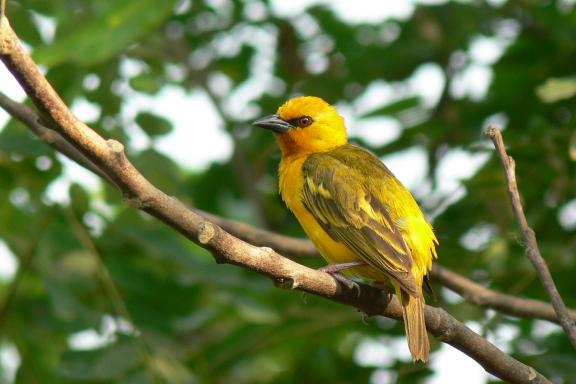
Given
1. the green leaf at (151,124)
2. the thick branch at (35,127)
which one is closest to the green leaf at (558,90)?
the green leaf at (151,124)

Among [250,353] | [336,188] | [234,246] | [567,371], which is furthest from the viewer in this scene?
[250,353]

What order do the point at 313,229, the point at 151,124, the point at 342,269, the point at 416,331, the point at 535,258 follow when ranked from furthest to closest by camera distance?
the point at 151,124
the point at 313,229
the point at 342,269
the point at 416,331
the point at 535,258

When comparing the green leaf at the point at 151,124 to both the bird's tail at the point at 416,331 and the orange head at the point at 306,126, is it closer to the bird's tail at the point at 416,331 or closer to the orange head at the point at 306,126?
the orange head at the point at 306,126

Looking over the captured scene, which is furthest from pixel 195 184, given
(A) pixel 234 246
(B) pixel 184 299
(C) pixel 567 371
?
(A) pixel 234 246

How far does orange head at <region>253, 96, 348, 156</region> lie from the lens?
5883mm

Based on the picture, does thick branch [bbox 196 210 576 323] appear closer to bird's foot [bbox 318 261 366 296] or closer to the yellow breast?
the yellow breast

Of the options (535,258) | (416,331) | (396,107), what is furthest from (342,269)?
(396,107)

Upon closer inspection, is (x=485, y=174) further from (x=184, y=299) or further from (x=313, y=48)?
(x=313, y=48)

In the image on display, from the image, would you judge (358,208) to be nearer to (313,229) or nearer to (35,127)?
→ (313,229)

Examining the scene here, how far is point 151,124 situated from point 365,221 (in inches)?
60.0

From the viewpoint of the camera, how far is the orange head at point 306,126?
232 inches

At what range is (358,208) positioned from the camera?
4828mm

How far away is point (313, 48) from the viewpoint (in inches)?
291

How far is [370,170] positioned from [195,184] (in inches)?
91.5
